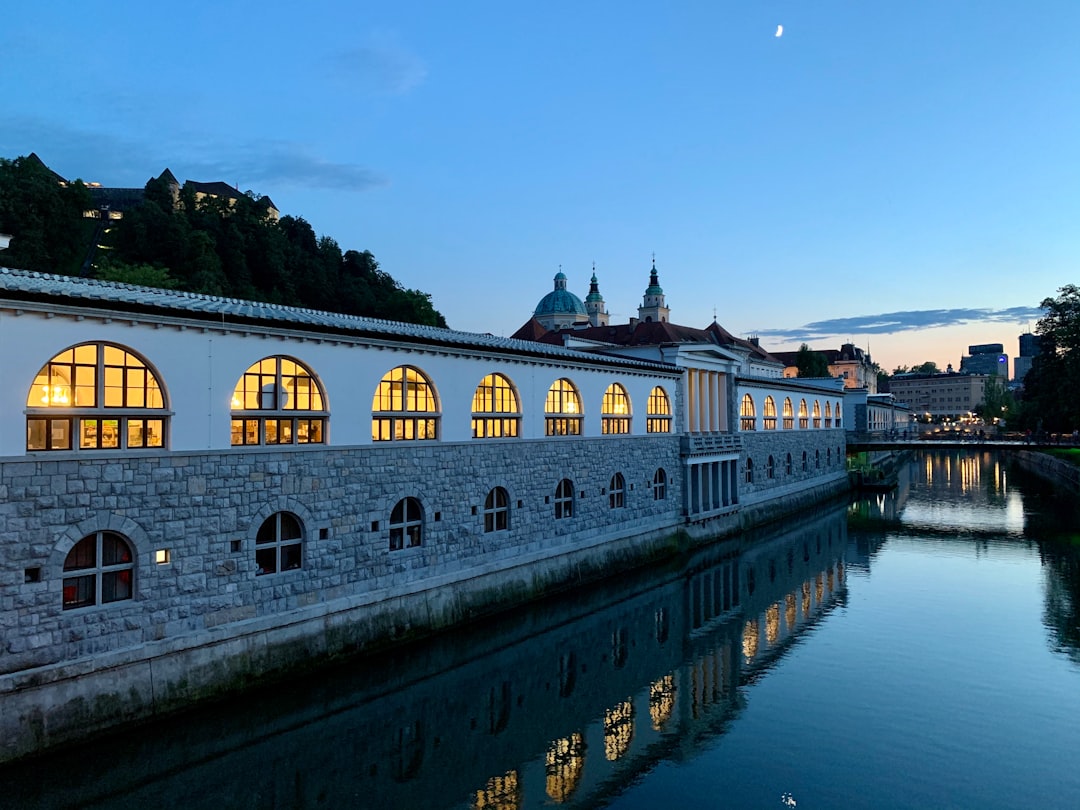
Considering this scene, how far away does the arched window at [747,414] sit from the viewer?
48.1 m

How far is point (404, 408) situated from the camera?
76.3ft

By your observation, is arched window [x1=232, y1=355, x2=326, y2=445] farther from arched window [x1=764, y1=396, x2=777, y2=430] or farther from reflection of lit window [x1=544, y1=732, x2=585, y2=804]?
arched window [x1=764, y1=396, x2=777, y2=430]

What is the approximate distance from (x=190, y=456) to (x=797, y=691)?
16.0 metres

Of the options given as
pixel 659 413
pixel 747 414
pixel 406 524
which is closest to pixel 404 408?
pixel 406 524

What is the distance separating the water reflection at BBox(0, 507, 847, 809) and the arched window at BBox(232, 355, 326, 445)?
6.12 meters

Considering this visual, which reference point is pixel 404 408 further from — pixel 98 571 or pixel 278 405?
pixel 98 571

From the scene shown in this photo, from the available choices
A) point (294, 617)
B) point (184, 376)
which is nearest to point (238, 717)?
point (294, 617)

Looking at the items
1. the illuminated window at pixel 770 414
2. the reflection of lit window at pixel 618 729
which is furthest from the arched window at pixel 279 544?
the illuminated window at pixel 770 414

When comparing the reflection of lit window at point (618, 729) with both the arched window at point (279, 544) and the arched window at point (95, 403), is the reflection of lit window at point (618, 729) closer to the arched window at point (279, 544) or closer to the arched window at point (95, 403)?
the arched window at point (279, 544)

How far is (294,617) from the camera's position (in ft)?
63.0

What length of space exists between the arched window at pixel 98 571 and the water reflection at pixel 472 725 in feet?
9.22

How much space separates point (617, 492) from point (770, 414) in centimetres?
2328

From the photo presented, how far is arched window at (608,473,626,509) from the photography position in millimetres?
32819

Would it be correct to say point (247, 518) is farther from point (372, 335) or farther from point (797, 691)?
point (797, 691)
